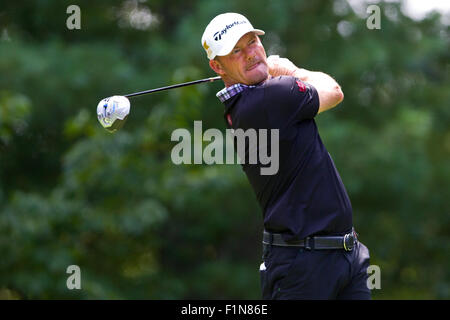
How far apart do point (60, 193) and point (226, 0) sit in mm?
3319

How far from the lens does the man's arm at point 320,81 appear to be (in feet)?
10.2

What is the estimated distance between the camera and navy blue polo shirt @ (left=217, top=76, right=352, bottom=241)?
2.97 m

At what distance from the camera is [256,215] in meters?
9.93

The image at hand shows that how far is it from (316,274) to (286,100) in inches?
29.9

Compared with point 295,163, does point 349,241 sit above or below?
below

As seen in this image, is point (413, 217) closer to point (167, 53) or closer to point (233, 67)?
point (167, 53)

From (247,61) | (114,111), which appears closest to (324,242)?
(247,61)

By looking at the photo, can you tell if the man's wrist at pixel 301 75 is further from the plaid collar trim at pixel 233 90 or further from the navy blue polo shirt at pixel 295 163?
the plaid collar trim at pixel 233 90

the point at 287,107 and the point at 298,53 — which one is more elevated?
the point at 298,53

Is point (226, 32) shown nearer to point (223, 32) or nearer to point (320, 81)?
point (223, 32)

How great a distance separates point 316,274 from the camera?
2977mm

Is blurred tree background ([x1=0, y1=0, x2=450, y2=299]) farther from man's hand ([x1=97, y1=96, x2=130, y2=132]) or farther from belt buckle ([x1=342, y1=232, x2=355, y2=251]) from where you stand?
belt buckle ([x1=342, y1=232, x2=355, y2=251])

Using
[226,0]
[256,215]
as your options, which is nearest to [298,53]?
[226,0]

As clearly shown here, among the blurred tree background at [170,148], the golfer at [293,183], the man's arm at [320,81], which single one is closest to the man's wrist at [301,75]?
the man's arm at [320,81]
